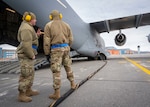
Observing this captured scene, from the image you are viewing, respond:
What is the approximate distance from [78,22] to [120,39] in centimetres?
574

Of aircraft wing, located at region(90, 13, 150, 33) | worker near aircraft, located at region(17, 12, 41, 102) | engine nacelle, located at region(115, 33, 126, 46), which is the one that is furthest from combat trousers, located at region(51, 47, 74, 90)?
engine nacelle, located at region(115, 33, 126, 46)

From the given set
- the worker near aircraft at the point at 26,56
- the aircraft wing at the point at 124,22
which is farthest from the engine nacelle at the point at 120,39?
the worker near aircraft at the point at 26,56

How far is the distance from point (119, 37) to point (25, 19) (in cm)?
1228

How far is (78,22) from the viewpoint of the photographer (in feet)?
32.4

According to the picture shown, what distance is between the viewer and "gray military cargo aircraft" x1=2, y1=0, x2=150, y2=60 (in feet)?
19.4

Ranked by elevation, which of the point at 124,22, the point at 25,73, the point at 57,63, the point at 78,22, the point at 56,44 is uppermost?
the point at 124,22

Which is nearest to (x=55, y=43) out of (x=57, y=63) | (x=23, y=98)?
(x=57, y=63)

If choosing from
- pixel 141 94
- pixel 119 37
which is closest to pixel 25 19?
pixel 141 94

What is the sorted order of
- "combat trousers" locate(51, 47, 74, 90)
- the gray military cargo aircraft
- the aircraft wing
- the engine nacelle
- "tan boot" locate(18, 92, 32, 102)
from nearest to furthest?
"tan boot" locate(18, 92, 32, 102) < "combat trousers" locate(51, 47, 74, 90) < the gray military cargo aircraft < the aircraft wing < the engine nacelle

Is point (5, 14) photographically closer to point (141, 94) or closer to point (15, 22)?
point (15, 22)

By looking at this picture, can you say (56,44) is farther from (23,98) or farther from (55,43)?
(23,98)

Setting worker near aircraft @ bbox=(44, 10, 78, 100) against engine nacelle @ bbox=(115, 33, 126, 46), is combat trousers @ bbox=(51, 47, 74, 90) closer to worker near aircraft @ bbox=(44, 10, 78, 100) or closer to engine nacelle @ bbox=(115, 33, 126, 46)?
worker near aircraft @ bbox=(44, 10, 78, 100)

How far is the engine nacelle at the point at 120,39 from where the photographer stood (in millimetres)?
14094

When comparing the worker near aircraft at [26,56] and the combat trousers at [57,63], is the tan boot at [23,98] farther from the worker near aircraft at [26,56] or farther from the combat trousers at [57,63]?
the combat trousers at [57,63]
